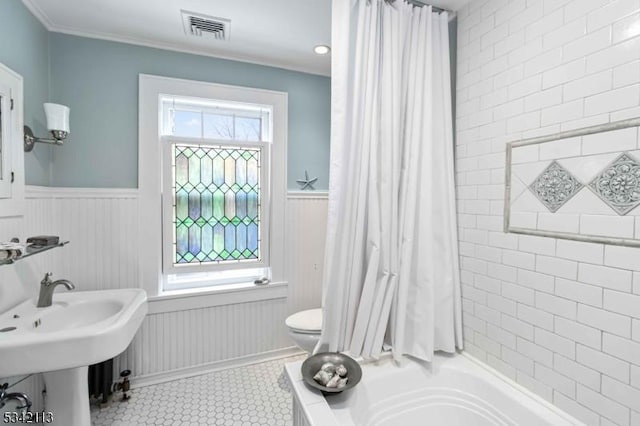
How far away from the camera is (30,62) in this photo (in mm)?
1702

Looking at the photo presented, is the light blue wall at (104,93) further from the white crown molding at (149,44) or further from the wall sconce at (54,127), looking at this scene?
the wall sconce at (54,127)

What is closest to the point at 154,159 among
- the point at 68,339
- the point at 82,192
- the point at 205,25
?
the point at 82,192

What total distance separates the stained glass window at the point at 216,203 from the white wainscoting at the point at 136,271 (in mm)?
287

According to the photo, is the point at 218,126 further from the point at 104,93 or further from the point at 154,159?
the point at 104,93

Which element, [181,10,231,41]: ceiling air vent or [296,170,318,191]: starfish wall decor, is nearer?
[181,10,231,41]: ceiling air vent

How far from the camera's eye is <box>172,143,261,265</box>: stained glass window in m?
2.25

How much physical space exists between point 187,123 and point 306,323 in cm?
170

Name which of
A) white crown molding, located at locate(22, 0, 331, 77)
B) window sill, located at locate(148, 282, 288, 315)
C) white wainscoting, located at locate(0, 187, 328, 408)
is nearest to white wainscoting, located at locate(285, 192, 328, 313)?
white wainscoting, located at locate(0, 187, 328, 408)

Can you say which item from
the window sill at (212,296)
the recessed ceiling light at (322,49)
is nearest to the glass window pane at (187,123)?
the recessed ceiling light at (322,49)

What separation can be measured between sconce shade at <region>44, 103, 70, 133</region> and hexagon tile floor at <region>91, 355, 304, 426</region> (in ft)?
5.51

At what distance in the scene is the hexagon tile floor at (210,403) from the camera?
5.95 ft

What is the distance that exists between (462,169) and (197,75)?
6.29ft

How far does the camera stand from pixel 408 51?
62.2 inches

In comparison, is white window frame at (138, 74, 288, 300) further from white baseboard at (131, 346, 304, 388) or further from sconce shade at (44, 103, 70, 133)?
white baseboard at (131, 346, 304, 388)
